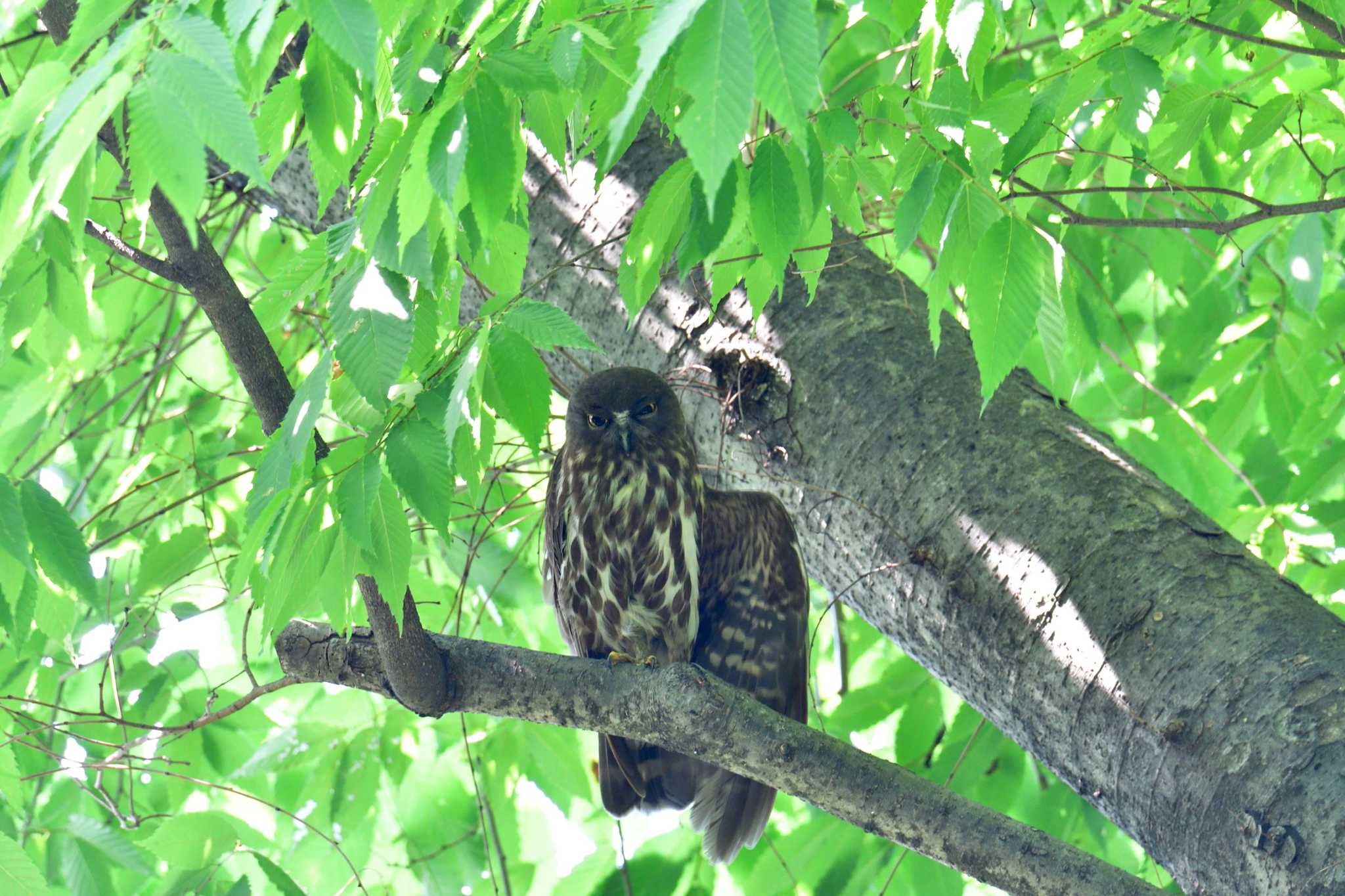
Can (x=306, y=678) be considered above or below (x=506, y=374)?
below

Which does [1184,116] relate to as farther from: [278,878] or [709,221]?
[278,878]

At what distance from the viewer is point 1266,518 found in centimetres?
312

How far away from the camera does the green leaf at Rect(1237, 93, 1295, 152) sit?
7.46 feet

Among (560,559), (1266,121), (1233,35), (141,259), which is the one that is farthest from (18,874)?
(1266,121)

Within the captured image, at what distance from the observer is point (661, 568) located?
3.20 metres

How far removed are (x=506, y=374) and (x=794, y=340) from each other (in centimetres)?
105

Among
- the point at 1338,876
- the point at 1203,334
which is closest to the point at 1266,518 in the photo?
the point at 1203,334

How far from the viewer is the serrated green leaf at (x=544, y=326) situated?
5.25 ft

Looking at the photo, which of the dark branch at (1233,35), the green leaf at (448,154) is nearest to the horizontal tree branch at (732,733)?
the green leaf at (448,154)

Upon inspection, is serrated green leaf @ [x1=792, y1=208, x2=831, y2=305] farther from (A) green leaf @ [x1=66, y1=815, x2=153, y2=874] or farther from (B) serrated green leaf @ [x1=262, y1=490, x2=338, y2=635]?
(A) green leaf @ [x1=66, y1=815, x2=153, y2=874]

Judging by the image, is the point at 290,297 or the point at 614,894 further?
the point at 614,894

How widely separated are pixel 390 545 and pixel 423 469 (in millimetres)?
154

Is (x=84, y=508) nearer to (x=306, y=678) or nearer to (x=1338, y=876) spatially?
(x=306, y=678)

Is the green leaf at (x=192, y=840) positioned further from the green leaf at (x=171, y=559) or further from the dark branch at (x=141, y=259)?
the dark branch at (x=141, y=259)
